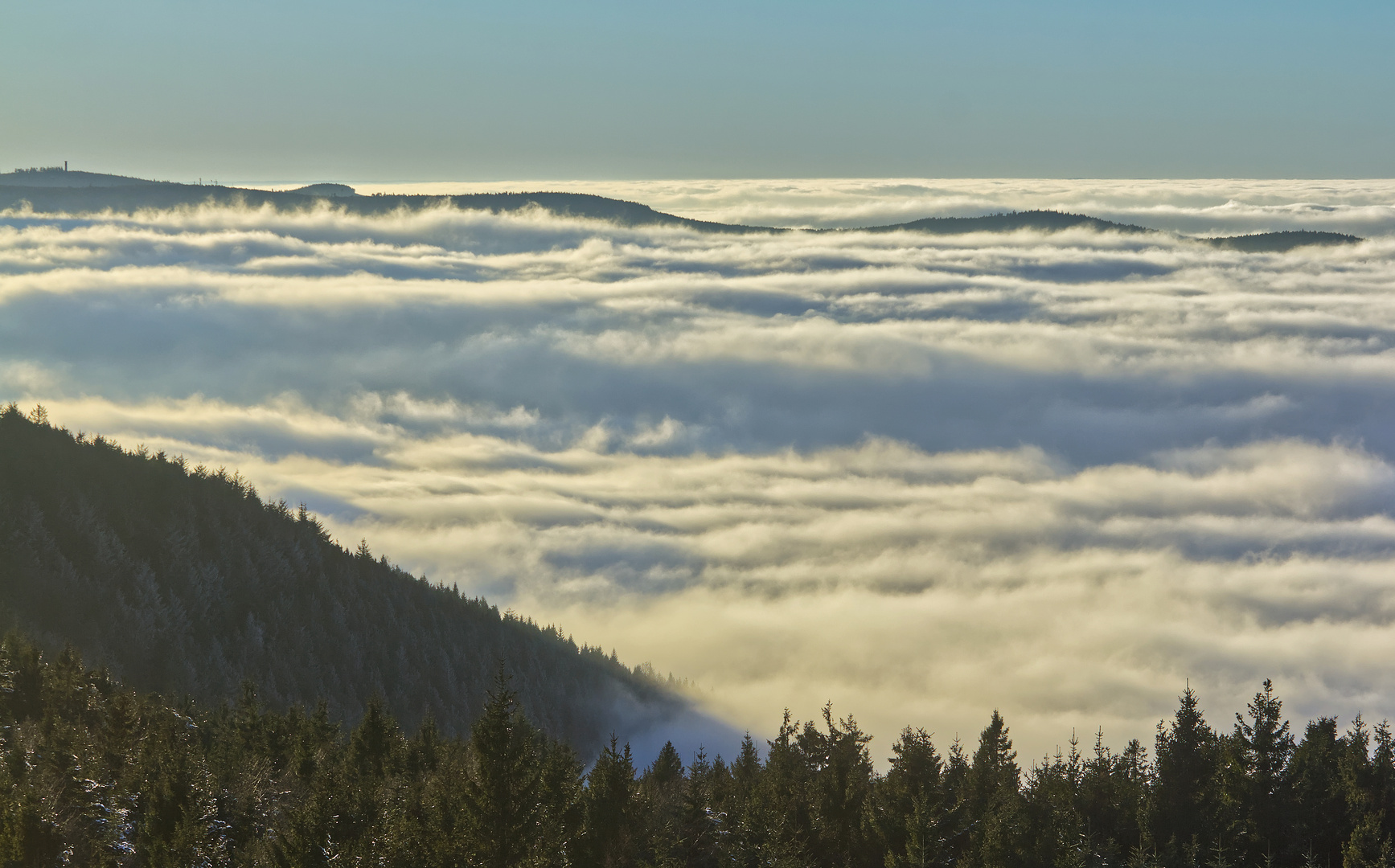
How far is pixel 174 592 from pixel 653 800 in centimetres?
13378

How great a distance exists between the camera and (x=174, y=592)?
170 m

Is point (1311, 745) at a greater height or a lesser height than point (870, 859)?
greater

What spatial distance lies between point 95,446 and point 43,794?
160m

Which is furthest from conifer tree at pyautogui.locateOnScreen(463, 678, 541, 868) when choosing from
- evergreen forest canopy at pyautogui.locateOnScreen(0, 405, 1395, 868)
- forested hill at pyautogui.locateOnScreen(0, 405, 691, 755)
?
forested hill at pyautogui.locateOnScreen(0, 405, 691, 755)

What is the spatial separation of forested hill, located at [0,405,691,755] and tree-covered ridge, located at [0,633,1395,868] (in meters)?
78.1

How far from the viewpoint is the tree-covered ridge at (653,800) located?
137 feet

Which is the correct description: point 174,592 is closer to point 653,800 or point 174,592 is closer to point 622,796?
point 653,800

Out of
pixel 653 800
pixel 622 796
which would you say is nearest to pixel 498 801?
pixel 622 796

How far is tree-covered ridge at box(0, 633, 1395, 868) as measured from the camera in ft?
137

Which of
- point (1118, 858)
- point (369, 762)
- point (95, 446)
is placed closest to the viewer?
point (1118, 858)

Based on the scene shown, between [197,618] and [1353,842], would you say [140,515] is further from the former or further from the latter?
[1353,842]

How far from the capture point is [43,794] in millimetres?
44938

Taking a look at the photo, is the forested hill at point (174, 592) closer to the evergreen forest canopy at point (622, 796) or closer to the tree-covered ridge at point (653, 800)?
the evergreen forest canopy at point (622, 796)

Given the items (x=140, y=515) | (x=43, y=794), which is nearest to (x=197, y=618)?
(x=140, y=515)
